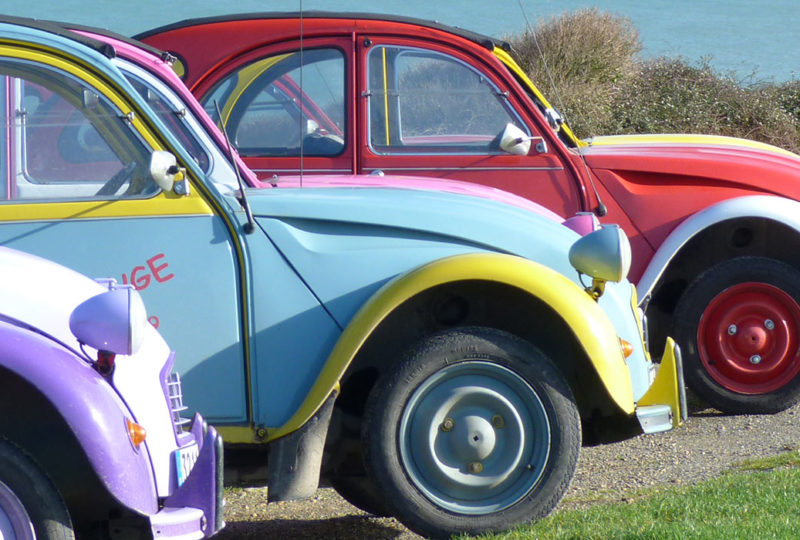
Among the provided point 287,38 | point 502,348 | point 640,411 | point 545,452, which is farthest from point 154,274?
point 287,38

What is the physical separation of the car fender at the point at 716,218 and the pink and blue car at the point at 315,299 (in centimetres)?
218

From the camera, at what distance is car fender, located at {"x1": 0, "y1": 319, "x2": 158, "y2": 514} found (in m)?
3.18

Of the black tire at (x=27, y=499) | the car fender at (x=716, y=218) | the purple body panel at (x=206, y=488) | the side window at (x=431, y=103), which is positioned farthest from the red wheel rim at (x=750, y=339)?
the black tire at (x=27, y=499)

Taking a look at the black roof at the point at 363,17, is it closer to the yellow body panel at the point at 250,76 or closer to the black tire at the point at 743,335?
the yellow body panel at the point at 250,76

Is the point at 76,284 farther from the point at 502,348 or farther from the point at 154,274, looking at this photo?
the point at 502,348

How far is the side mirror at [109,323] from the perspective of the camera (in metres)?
3.15

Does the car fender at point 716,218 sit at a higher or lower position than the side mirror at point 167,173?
lower

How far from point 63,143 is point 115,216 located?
352 millimetres

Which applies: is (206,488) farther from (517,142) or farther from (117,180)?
(517,142)

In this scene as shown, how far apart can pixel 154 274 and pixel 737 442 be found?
3515 millimetres

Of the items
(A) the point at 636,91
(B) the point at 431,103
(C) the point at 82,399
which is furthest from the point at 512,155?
(A) the point at 636,91

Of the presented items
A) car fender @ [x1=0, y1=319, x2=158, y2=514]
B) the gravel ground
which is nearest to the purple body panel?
car fender @ [x1=0, y1=319, x2=158, y2=514]

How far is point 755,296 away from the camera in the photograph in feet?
21.5

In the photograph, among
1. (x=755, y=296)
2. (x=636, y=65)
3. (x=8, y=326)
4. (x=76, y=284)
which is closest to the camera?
(x=8, y=326)
